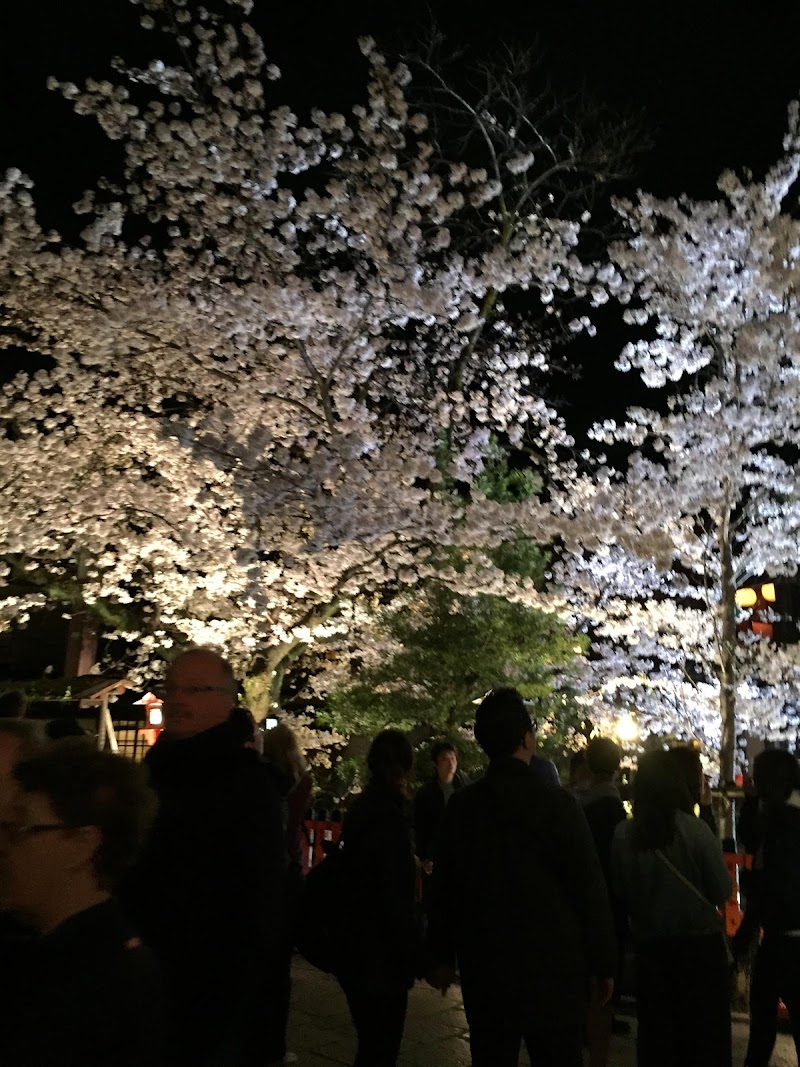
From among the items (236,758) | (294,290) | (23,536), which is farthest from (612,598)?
(236,758)

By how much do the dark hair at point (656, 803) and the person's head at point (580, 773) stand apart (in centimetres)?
150

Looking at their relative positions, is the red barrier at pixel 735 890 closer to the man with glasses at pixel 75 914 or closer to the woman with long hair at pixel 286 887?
the woman with long hair at pixel 286 887

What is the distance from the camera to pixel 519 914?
272 centimetres

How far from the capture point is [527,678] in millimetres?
12930

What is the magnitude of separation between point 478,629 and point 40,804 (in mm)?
11459

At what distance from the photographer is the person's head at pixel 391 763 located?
11.2ft

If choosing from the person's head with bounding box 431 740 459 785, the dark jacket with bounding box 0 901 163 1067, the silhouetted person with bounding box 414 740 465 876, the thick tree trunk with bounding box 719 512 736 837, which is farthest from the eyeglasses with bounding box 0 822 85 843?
the thick tree trunk with bounding box 719 512 736 837

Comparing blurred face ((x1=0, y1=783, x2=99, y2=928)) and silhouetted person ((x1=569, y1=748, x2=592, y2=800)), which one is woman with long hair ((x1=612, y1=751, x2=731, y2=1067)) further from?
blurred face ((x1=0, y1=783, x2=99, y2=928))

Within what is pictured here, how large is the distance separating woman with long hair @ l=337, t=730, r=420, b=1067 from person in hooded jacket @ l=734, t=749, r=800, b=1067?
66.7 inches

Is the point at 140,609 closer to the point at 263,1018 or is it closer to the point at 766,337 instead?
the point at 766,337

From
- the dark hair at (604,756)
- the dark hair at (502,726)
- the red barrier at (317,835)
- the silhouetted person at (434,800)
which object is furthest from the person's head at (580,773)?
the red barrier at (317,835)

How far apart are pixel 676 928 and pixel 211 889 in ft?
6.71

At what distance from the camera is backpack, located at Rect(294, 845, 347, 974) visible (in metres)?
3.22

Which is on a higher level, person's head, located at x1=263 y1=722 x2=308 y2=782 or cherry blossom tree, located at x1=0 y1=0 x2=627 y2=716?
cherry blossom tree, located at x1=0 y1=0 x2=627 y2=716
